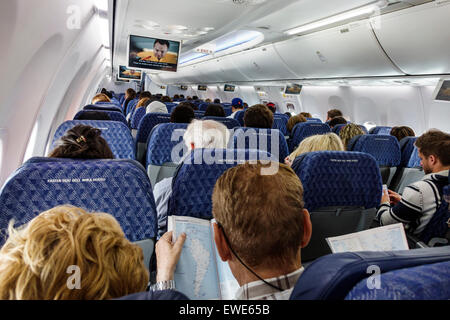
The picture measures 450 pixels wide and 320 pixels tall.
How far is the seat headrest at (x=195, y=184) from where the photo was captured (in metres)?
1.78

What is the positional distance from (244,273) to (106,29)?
8.25 m

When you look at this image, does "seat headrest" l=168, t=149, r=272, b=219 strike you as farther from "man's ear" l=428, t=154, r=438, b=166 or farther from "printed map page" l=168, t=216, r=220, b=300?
"man's ear" l=428, t=154, r=438, b=166

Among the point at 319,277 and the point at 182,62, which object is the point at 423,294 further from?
the point at 182,62

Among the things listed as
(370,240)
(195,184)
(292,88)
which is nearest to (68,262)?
(195,184)

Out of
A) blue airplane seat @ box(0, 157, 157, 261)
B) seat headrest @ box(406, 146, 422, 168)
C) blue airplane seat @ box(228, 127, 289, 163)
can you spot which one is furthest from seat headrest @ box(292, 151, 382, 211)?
seat headrest @ box(406, 146, 422, 168)

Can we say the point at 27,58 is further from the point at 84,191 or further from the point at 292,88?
the point at 292,88

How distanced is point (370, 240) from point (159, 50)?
8.31 meters

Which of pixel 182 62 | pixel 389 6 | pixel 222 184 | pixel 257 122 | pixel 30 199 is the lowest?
pixel 30 199

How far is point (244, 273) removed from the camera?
3.58 ft

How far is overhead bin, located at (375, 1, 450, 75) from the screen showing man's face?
5.47m

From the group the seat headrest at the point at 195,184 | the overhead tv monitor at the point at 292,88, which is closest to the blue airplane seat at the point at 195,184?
the seat headrest at the point at 195,184

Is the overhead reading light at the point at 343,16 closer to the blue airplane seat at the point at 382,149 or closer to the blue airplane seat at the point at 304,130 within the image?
the blue airplane seat at the point at 304,130

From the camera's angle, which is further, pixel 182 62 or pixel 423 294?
pixel 182 62

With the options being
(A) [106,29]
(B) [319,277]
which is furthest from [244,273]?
(A) [106,29]
